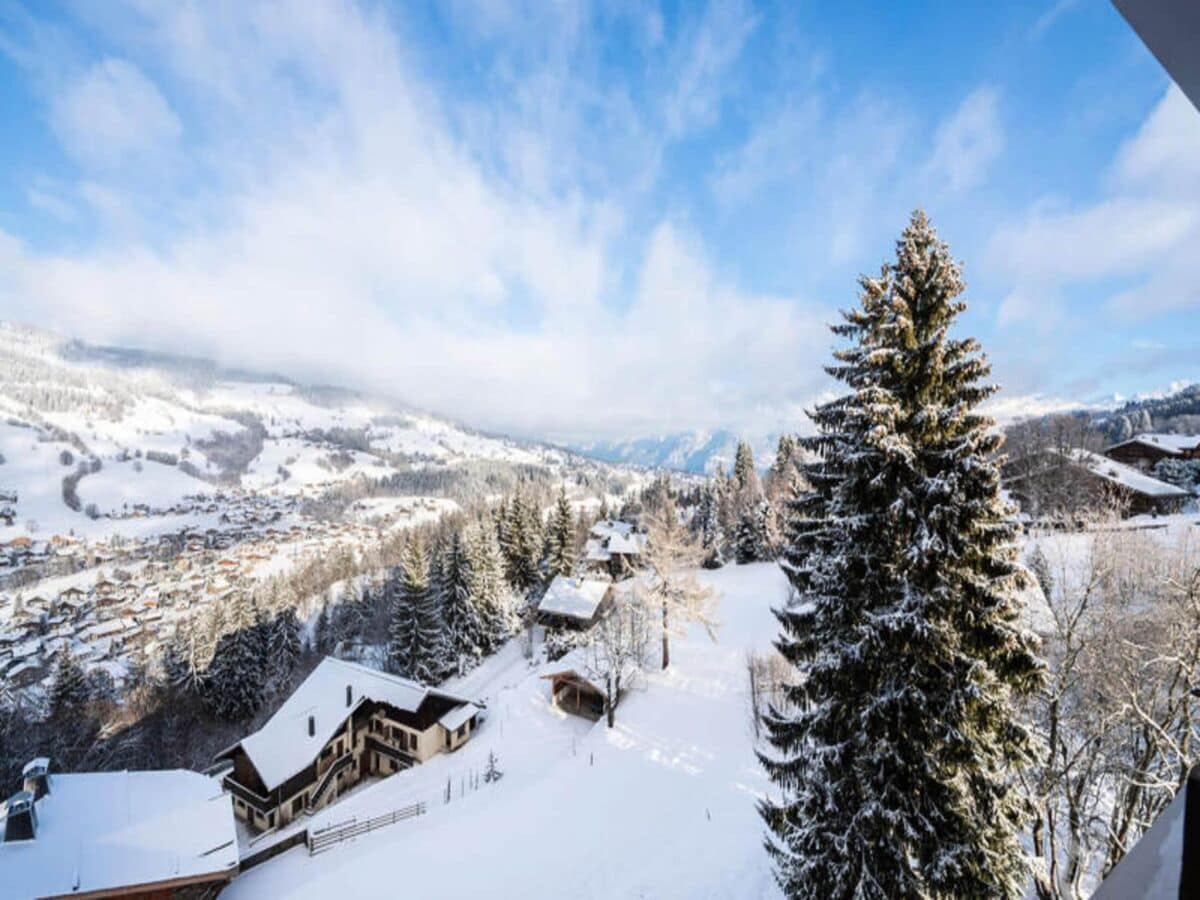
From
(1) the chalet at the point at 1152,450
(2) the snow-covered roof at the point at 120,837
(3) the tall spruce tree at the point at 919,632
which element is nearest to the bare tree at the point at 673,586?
(3) the tall spruce tree at the point at 919,632

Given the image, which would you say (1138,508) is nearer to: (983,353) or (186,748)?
(983,353)

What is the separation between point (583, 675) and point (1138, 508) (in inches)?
1685

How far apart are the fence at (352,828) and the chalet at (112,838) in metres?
2.82

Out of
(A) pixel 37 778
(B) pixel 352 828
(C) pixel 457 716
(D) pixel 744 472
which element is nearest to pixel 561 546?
(C) pixel 457 716

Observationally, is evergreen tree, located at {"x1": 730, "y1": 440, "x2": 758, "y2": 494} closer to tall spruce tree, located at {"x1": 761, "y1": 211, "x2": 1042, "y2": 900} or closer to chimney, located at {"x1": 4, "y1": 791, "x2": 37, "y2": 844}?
tall spruce tree, located at {"x1": 761, "y1": 211, "x2": 1042, "y2": 900}

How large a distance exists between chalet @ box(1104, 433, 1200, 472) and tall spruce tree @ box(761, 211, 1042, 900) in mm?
54458

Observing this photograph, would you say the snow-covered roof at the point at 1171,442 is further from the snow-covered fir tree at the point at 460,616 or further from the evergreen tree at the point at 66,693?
the evergreen tree at the point at 66,693

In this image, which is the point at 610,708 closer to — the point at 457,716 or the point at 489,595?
the point at 457,716

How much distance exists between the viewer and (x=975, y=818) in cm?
782

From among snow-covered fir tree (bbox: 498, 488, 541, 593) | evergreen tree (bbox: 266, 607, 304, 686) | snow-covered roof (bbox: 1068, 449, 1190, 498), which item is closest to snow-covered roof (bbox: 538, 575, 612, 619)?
snow-covered fir tree (bbox: 498, 488, 541, 593)

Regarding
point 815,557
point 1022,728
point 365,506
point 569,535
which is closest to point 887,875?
point 1022,728

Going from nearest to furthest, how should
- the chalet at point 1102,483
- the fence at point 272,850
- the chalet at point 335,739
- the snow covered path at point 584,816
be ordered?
the snow covered path at point 584,816 < the fence at point 272,850 < the chalet at point 335,739 < the chalet at point 1102,483

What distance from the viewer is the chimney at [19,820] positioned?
15430mm

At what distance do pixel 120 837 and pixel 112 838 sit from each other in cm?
20
